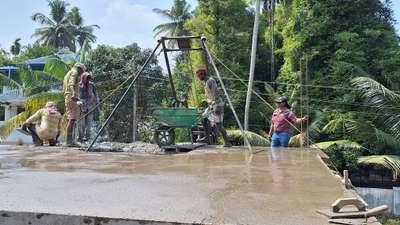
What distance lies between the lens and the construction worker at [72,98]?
8.29m

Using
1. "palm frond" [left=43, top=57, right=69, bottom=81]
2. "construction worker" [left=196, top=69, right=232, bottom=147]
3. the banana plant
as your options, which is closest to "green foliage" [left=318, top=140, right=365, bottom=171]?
"construction worker" [left=196, top=69, right=232, bottom=147]

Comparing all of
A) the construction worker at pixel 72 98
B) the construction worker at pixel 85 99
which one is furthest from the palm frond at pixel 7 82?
the construction worker at pixel 72 98

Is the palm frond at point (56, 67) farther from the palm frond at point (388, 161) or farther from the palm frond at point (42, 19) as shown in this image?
the palm frond at point (42, 19)

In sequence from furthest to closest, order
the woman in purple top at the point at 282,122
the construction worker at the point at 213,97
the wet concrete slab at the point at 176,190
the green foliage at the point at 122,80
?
1. the green foliage at the point at 122,80
2. the woman in purple top at the point at 282,122
3. the construction worker at the point at 213,97
4. the wet concrete slab at the point at 176,190

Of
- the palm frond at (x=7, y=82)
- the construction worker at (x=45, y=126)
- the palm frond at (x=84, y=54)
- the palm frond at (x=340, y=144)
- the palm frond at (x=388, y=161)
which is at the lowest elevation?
the palm frond at (x=388, y=161)

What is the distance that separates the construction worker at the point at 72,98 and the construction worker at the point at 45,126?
0.58 meters

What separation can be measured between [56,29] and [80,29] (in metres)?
2.34

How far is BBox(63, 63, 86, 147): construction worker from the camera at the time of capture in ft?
27.2

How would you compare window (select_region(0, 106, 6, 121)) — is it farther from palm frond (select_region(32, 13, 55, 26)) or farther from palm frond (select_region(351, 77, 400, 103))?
palm frond (select_region(351, 77, 400, 103))

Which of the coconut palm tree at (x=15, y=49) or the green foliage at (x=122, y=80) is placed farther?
the coconut palm tree at (x=15, y=49)

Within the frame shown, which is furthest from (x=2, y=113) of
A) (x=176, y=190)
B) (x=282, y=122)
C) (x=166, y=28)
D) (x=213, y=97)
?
(x=176, y=190)

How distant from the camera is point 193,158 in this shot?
629cm

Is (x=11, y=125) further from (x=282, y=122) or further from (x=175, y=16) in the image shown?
(x=175, y=16)

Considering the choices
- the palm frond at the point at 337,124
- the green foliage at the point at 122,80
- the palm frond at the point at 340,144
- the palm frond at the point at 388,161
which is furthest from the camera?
the green foliage at the point at 122,80
